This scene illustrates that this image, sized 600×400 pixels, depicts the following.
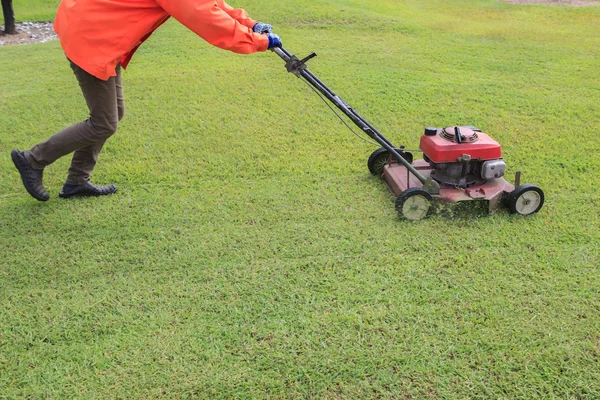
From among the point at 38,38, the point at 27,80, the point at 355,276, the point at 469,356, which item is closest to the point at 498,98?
the point at 355,276

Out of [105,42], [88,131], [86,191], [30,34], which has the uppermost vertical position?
[105,42]

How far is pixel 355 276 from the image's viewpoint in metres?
2.56

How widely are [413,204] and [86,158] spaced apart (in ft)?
6.51

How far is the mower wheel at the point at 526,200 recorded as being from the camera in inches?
115

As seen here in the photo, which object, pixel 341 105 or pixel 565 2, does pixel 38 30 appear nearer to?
pixel 341 105

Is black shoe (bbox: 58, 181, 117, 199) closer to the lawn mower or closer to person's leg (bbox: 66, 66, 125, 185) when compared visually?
person's leg (bbox: 66, 66, 125, 185)

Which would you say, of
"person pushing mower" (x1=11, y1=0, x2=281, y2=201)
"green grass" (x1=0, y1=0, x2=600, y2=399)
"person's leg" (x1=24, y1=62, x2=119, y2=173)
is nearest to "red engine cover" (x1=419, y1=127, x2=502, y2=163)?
"green grass" (x1=0, y1=0, x2=600, y2=399)

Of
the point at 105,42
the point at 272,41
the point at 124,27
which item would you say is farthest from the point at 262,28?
the point at 105,42

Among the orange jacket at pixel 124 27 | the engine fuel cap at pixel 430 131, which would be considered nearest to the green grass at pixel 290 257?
the engine fuel cap at pixel 430 131

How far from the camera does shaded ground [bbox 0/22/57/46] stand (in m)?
7.73

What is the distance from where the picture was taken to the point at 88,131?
300cm

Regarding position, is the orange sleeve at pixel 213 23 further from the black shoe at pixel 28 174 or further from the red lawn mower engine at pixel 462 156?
the black shoe at pixel 28 174

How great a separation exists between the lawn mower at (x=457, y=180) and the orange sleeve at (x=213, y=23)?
42cm

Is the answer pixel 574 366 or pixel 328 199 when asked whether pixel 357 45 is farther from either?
pixel 574 366
